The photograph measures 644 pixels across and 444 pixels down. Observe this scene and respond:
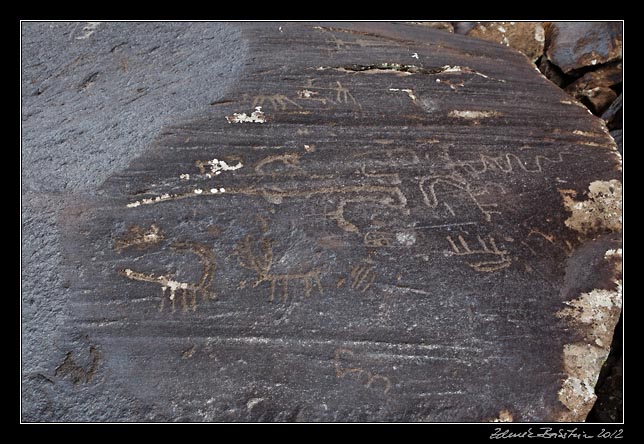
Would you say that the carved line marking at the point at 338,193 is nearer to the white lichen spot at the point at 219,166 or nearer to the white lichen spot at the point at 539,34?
the white lichen spot at the point at 219,166

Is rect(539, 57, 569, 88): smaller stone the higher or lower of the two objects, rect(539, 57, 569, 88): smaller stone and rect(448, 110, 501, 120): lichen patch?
the lower

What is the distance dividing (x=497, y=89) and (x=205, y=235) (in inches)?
62.5

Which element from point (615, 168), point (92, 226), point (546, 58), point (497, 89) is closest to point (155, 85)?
point (92, 226)

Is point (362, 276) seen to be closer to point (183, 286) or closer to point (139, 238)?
point (183, 286)

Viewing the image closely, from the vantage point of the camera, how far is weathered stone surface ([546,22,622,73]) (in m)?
3.54

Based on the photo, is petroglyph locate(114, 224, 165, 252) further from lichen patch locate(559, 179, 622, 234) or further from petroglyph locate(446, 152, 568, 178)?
lichen patch locate(559, 179, 622, 234)

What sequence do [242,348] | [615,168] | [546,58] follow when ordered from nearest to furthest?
[242,348], [615,168], [546,58]

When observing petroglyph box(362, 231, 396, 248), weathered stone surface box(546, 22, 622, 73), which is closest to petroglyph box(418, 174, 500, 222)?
petroglyph box(362, 231, 396, 248)

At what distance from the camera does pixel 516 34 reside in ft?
12.1

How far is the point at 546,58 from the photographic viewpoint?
3.72 m

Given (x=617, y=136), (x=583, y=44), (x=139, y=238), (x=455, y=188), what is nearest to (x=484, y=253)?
(x=455, y=188)

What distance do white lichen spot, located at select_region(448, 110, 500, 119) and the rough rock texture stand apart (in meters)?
0.01

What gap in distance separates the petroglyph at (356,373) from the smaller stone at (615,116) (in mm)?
2170

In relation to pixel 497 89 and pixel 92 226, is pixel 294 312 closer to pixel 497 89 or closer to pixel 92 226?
pixel 92 226
